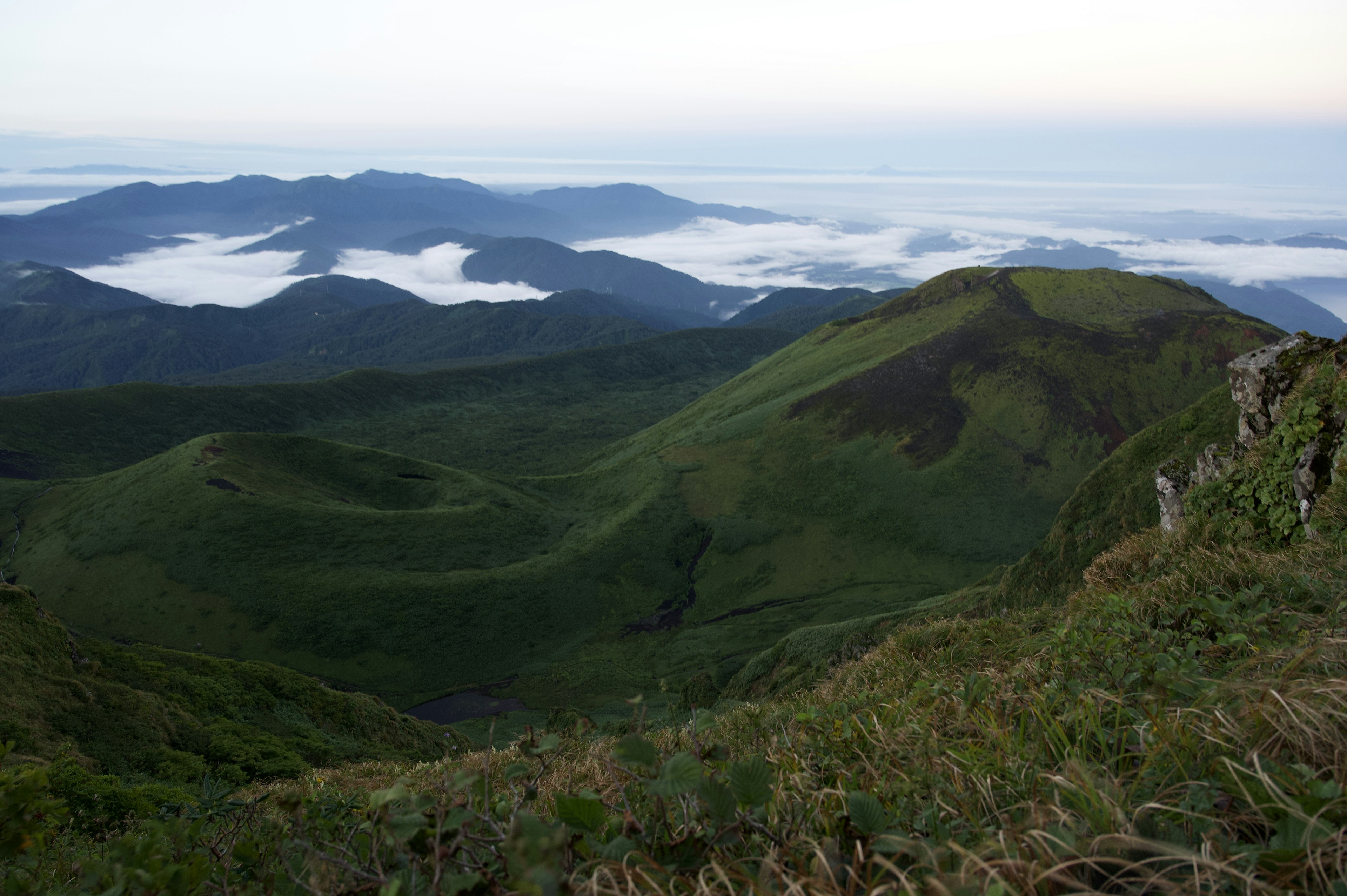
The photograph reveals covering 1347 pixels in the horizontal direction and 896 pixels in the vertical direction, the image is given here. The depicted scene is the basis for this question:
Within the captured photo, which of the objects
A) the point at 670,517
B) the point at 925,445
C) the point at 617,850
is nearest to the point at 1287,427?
the point at 617,850

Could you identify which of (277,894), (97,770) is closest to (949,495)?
(97,770)

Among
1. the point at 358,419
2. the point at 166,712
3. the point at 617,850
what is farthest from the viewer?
the point at 358,419

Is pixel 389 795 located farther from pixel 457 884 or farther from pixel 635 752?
pixel 635 752

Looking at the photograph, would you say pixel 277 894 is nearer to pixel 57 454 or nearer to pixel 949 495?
pixel 949 495

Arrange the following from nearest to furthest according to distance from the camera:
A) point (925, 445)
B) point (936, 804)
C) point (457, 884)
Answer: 1. point (457, 884)
2. point (936, 804)
3. point (925, 445)

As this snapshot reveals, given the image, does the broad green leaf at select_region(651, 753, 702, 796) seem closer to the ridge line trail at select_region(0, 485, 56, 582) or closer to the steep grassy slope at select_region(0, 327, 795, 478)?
the ridge line trail at select_region(0, 485, 56, 582)

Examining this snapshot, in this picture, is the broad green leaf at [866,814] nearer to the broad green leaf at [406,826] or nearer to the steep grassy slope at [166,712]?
the broad green leaf at [406,826]
